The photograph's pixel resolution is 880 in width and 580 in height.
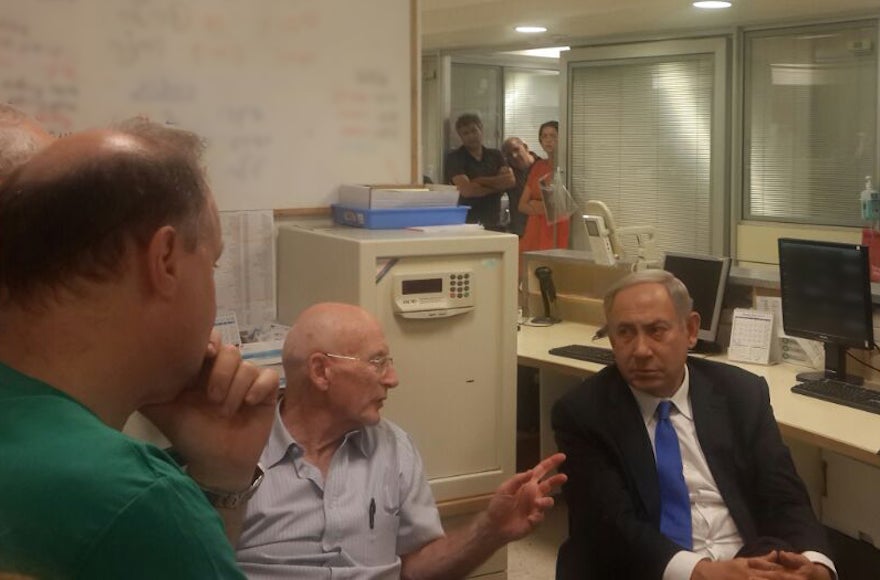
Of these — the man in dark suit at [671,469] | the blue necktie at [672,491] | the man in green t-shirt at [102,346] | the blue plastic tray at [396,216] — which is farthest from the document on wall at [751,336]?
the man in green t-shirt at [102,346]

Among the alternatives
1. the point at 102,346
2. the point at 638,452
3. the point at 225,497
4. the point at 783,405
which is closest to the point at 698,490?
the point at 638,452

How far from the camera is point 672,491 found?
2.55 meters

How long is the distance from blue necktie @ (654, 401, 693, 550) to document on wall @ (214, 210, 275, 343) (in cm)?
105

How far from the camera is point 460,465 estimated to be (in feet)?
8.80

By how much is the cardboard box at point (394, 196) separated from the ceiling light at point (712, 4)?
127 inches

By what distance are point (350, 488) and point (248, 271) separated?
2.45 ft

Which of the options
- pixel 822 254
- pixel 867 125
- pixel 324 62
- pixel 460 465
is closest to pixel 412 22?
pixel 324 62

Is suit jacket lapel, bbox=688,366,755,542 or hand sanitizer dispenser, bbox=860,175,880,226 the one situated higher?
hand sanitizer dispenser, bbox=860,175,880,226

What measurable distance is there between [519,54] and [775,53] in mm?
2938

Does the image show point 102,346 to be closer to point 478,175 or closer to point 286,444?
point 286,444

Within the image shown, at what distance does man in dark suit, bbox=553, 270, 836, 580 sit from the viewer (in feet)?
8.04

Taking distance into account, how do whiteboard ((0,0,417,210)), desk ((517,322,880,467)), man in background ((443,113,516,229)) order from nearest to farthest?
whiteboard ((0,0,417,210)) < desk ((517,322,880,467)) < man in background ((443,113,516,229))

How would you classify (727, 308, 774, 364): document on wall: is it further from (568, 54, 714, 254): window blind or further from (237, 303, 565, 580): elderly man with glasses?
(568, 54, 714, 254): window blind

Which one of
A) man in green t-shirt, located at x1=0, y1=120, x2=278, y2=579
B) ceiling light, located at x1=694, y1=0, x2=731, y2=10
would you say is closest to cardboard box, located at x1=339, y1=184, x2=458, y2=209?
man in green t-shirt, located at x1=0, y1=120, x2=278, y2=579
